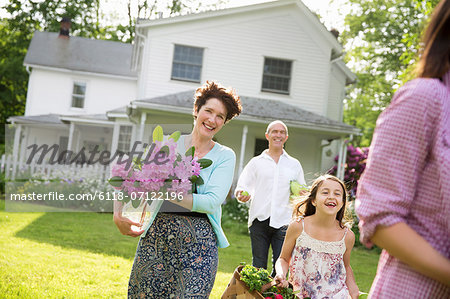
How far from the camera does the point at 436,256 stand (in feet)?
4.67

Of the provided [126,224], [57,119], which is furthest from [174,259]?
[57,119]

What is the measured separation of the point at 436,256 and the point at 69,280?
21.6 feet

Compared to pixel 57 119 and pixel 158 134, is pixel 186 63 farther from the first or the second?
pixel 158 134

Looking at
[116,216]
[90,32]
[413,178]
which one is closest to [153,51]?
[116,216]

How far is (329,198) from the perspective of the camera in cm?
475

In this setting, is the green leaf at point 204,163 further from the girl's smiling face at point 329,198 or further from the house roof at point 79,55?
the house roof at point 79,55

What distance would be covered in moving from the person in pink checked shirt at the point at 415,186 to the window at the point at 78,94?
2611 cm

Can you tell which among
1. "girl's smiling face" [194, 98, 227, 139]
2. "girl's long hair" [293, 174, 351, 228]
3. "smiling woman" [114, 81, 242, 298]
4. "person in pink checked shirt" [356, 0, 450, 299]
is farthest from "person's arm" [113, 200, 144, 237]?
"girl's long hair" [293, 174, 351, 228]

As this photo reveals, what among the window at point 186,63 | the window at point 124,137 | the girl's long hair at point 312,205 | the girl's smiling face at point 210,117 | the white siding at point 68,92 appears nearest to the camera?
the girl's smiling face at point 210,117

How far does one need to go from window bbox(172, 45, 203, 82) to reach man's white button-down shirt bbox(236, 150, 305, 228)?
1258cm

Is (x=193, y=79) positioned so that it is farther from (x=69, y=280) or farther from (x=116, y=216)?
(x=116, y=216)

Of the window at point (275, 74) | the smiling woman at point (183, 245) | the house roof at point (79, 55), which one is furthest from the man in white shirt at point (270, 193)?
the house roof at point (79, 55)

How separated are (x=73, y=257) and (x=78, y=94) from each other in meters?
19.0

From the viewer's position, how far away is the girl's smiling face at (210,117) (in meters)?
3.47
